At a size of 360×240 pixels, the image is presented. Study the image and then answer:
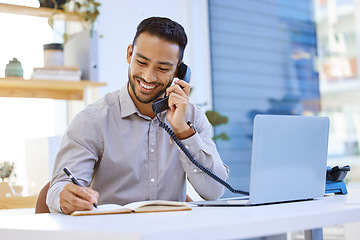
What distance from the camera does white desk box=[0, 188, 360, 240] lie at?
0.84 meters

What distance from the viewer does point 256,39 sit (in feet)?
13.6

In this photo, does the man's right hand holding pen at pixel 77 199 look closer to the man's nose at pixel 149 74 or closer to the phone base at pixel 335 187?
the man's nose at pixel 149 74

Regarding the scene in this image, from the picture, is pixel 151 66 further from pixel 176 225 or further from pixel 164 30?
pixel 176 225

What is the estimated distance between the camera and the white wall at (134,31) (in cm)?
369

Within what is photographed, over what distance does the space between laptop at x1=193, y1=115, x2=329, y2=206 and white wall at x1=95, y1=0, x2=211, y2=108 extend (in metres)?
2.41

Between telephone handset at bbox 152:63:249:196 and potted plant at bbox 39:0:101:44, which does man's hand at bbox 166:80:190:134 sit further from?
potted plant at bbox 39:0:101:44

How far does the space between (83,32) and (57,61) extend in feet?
0.85

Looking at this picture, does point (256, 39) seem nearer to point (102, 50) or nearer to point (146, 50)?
point (102, 50)

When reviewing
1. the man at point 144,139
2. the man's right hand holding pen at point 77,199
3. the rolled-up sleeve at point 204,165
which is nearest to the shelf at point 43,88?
the man at point 144,139

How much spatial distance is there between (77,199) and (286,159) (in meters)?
0.56

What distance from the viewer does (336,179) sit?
1705 mm

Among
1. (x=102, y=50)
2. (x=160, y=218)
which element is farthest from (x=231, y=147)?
(x=160, y=218)

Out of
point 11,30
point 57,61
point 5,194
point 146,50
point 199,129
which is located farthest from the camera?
point 11,30

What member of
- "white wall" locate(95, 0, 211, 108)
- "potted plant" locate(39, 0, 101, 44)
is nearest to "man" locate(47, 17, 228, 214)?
"potted plant" locate(39, 0, 101, 44)
